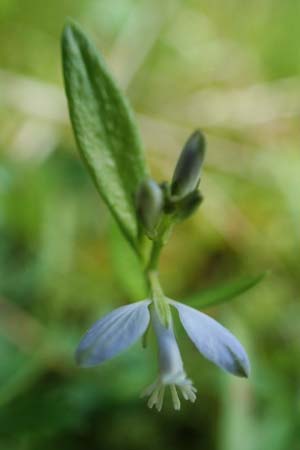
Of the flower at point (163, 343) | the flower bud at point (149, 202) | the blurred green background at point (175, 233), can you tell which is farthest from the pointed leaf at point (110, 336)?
the blurred green background at point (175, 233)

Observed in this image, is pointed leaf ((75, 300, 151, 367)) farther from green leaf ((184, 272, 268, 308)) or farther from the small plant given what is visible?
green leaf ((184, 272, 268, 308))

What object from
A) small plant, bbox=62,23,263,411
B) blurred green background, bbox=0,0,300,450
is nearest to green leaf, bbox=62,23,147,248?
small plant, bbox=62,23,263,411

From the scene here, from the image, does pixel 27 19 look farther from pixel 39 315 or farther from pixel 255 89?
pixel 39 315

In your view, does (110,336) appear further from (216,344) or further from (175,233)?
(175,233)

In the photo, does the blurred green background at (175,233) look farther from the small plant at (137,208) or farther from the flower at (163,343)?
the flower at (163,343)

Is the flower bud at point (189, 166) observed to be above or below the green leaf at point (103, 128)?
above
